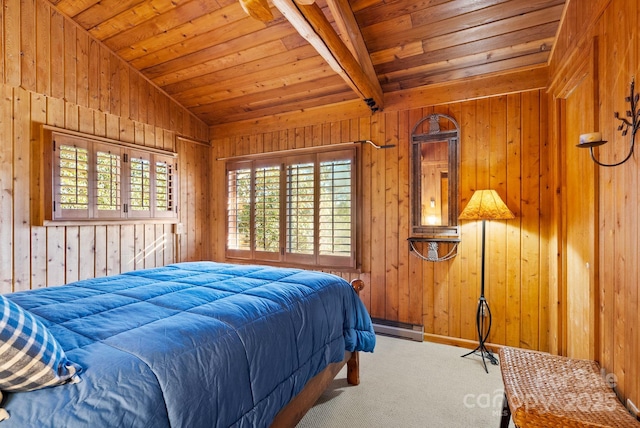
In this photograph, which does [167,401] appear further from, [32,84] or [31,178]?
[32,84]

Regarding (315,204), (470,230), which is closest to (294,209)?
(315,204)

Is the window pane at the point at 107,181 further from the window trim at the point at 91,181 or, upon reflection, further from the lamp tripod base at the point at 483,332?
the lamp tripod base at the point at 483,332

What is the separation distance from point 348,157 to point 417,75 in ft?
3.58

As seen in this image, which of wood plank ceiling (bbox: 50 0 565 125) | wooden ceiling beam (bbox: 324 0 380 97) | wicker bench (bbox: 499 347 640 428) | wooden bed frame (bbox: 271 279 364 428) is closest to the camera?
wicker bench (bbox: 499 347 640 428)

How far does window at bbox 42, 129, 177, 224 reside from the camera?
3.09m

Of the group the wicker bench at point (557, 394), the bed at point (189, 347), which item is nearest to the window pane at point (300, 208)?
the bed at point (189, 347)

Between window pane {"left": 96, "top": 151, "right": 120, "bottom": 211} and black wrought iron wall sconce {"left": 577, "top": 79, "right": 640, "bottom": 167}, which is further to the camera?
window pane {"left": 96, "top": 151, "right": 120, "bottom": 211}

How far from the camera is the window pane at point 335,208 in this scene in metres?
3.69

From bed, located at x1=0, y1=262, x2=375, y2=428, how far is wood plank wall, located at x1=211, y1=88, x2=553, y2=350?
132cm

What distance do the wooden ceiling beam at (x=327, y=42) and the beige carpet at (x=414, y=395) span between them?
8.13 ft

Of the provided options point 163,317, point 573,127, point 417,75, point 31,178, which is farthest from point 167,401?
point 417,75

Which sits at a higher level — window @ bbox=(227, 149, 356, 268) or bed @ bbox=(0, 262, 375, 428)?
window @ bbox=(227, 149, 356, 268)

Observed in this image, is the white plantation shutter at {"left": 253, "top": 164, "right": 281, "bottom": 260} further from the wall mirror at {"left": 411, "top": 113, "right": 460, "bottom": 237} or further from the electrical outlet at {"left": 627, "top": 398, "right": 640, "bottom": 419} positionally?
the electrical outlet at {"left": 627, "top": 398, "right": 640, "bottom": 419}

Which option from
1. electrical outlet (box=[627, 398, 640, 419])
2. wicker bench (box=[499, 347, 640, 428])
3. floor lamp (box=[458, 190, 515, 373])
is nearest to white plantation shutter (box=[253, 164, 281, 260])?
floor lamp (box=[458, 190, 515, 373])
